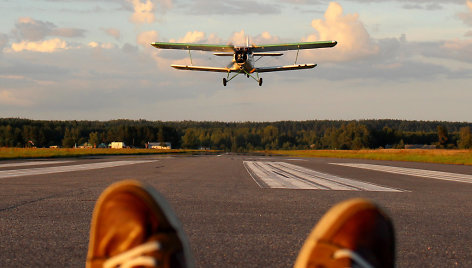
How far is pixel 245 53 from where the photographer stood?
32312mm

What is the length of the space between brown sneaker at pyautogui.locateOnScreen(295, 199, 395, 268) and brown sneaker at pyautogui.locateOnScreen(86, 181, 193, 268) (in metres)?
0.70

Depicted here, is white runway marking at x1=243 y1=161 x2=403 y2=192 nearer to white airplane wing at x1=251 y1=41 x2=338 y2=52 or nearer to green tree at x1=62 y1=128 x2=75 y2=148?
white airplane wing at x1=251 y1=41 x2=338 y2=52

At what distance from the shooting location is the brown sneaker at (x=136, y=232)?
2422 mm

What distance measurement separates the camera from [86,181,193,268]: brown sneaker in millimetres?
2422

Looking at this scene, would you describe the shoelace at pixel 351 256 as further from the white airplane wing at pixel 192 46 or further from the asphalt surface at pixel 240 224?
the white airplane wing at pixel 192 46

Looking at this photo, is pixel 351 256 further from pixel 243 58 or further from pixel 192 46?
pixel 192 46

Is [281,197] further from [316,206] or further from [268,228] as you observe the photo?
[268,228]

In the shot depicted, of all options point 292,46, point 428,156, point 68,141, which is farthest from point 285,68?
point 68,141

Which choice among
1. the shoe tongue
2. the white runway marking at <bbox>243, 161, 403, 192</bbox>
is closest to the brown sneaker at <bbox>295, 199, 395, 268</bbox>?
the shoe tongue

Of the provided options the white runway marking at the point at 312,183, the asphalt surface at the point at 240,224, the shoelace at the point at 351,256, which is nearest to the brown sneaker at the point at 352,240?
the shoelace at the point at 351,256

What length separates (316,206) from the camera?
7805 millimetres

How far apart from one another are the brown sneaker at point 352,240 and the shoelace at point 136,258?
2.58 ft

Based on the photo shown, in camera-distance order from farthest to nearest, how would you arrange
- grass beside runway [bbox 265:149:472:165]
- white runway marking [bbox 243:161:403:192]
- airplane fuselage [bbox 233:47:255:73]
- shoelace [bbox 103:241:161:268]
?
grass beside runway [bbox 265:149:472:165]
airplane fuselage [bbox 233:47:255:73]
white runway marking [bbox 243:161:403:192]
shoelace [bbox 103:241:161:268]

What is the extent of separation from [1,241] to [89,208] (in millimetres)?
2592
